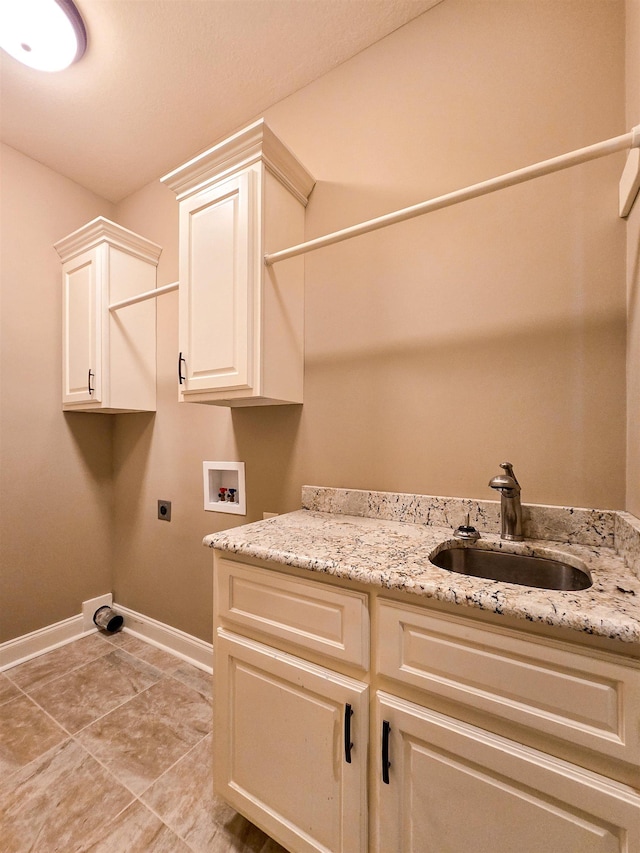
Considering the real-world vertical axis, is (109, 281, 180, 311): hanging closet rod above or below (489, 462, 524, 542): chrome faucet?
above

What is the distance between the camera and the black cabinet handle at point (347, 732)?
86 centimetres

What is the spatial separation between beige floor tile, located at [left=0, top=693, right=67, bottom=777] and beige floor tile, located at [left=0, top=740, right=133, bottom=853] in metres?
0.06

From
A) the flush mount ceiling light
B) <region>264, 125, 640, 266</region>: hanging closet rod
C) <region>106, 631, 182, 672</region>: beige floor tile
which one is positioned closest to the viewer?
<region>264, 125, 640, 266</region>: hanging closet rod

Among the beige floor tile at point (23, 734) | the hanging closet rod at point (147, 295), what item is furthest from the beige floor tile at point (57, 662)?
the hanging closet rod at point (147, 295)

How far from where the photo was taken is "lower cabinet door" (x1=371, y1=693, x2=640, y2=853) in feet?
2.03

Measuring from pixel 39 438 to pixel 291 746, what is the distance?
212 cm

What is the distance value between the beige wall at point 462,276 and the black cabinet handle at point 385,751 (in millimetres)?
715

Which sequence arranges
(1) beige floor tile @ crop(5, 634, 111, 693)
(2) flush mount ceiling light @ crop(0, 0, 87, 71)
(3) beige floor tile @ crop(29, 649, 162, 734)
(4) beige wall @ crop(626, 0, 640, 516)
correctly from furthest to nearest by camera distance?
1. (1) beige floor tile @ crop(5, 634, 111, 693)
2. (3) beige floor tile @ crop(29, 649, 162, 734)
3. (2) flush mount ceiling light @ crop(0, 0, 87, 71)
4. (4) beige wall @ crop(626, 0, 640, 516)

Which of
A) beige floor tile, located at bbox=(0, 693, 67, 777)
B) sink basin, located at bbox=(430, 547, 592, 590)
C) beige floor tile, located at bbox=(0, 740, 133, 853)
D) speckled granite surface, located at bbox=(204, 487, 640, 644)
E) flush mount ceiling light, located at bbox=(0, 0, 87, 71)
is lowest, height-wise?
beige floor tile, located at bbox=(0, 693, 67, 777)

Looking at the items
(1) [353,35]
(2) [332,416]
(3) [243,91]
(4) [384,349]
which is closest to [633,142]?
(4) [384,349]

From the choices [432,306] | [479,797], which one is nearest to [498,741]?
[479,797]

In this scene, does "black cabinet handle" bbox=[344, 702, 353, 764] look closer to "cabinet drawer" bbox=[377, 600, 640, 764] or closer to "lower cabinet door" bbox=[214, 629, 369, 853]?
"lower cabinet door" bbox=[214, 629, 369, 853]

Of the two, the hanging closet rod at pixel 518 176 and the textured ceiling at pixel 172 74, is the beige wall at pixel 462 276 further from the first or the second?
the hanging closet rod at pixel 518 176

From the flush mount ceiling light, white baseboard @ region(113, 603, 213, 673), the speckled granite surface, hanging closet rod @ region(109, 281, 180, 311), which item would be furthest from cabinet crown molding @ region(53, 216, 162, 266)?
white baseboard @ region(113, 603, 213, 673)
